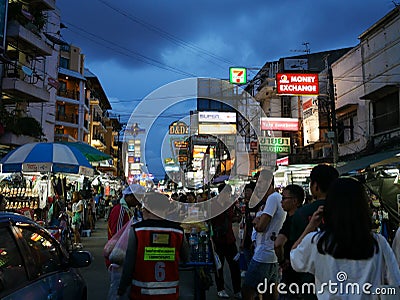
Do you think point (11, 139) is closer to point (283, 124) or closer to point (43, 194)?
point (43, 194)

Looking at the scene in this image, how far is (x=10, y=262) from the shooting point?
3098 mm

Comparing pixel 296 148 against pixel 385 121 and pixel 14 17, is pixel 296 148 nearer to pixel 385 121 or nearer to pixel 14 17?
pixel 385 121

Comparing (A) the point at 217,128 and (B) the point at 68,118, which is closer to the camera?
(A) the point at 217,128

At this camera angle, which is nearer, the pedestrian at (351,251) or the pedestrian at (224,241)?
the pedestrian at (351,251)

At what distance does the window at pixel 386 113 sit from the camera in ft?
53.1

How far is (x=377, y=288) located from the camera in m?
2.25

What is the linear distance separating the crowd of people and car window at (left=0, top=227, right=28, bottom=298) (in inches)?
31.0

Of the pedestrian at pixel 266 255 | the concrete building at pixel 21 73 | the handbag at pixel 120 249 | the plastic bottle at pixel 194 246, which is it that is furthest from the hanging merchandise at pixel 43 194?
the handbag at pixel 120 249

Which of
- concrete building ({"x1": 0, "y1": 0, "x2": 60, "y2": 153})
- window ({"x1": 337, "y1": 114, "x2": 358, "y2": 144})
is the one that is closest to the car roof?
concrete building ({"x1": 0, "y1": 0, "x2": 60, "y2": 153})

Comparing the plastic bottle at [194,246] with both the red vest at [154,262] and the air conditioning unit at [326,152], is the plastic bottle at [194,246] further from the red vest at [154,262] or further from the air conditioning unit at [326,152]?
the air conditioning unit at [326,152]

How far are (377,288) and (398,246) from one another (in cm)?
98

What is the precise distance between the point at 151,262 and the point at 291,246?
1.22 meters

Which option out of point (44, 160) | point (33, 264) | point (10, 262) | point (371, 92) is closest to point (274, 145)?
point (371, 92)

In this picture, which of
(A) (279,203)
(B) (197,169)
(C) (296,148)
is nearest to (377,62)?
(C) (296,148)
